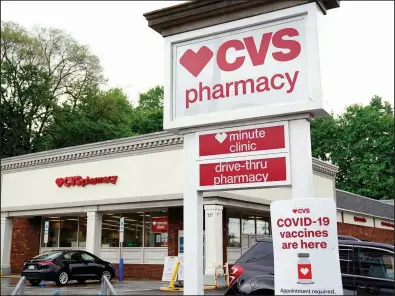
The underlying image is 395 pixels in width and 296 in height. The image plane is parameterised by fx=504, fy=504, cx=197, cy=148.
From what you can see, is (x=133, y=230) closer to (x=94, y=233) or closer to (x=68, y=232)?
(x=94, y=233)

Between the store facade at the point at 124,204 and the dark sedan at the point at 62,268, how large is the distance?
2.86 metres

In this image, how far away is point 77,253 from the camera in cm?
2105

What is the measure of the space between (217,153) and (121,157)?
604 inches

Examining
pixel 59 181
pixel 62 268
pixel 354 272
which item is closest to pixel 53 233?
pixel 59 181

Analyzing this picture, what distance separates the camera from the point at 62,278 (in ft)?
65.4

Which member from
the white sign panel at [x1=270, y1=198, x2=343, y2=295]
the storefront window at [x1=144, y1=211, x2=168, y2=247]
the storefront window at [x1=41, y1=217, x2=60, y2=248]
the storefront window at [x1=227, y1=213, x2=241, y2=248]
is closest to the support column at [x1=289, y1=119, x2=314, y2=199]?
the white sign panel at [x1=270, y1=198, x2=343, y2=295]

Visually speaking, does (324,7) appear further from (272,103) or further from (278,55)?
(272,103)

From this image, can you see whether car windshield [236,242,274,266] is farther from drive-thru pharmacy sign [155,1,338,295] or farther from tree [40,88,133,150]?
tree [40,88,133,150]

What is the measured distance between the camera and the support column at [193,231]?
9.42m

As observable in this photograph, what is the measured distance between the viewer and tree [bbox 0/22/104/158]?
45.3 metres

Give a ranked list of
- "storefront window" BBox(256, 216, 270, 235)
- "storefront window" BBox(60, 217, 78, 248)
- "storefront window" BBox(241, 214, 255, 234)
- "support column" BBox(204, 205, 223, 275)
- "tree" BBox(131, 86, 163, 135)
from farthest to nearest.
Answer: "tree" BBox(131, 86, 163, 135) → "storefront window" BBox(60, 217, 78, 248) → "storefront window" BBox(256, 216, 270, 235) → "storefront window" BBox(241, 214, 255, 234) → "support column" BBox(204, 205, 223, 275)

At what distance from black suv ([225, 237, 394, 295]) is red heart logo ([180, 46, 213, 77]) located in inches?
158

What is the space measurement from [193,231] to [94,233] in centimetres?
1586

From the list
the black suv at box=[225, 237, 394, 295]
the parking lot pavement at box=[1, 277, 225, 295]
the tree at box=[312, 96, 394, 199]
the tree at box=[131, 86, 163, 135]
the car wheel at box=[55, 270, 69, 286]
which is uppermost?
the tree at box=[131, 86, 163, 135]
